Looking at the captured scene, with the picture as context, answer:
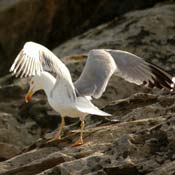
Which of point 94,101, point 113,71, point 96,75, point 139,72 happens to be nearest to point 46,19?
point 94,101

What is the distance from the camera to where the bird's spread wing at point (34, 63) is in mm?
8689

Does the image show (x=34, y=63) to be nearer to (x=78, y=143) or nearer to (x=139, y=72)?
(x=78, y=143)

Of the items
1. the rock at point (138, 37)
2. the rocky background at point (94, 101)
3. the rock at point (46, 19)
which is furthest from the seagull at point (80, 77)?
the rock at point (46, 19)

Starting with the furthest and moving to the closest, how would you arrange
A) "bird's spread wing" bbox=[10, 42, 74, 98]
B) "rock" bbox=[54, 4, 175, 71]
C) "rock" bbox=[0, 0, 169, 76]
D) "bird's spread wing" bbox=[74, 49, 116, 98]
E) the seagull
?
"rock" bbox=[0, 0, 169, 76], "rock" bbox=[54, 4, 175, 71], "bird's spread wing" bbox=[74, 49, 116, 98], the seagull, "bird's spread wing" bbox=[10, 42, 74, 98]

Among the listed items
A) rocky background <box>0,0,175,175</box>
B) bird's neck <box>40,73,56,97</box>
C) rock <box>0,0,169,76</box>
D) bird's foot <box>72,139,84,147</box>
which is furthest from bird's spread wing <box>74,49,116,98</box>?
rock <box>0,0,169,76</box>

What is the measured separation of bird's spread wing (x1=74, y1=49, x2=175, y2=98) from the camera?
9.48m

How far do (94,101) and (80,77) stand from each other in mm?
1888

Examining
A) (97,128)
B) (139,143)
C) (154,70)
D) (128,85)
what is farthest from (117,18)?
(139,143)

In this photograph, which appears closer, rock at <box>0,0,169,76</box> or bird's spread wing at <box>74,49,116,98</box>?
bird's spread wing at <box>74,49,116,98</box>

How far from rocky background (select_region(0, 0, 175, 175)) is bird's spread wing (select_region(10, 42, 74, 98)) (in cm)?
72

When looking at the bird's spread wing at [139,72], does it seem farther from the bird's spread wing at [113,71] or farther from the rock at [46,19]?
the rock at [46,19]

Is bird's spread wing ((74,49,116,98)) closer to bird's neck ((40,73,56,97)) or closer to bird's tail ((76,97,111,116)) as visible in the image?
bird's tail ((76,97,111,116))

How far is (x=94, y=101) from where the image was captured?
1157 cm

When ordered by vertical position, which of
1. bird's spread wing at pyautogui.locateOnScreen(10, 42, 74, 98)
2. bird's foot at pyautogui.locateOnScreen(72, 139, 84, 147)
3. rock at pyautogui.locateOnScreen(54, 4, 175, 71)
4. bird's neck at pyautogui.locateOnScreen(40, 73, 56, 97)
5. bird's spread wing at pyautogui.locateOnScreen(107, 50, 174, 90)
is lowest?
rock at pyautogui.locateOnScreen(54, 4, 175, 71)
